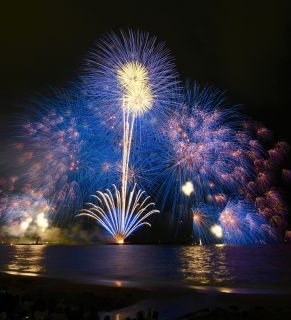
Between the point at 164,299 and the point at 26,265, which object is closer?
the point at 164,299

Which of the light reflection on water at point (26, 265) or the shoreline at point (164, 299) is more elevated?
the light reflection on water at point (26, 265)

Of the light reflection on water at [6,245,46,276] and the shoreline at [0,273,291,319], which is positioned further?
the light reflection on water at [6,245,46,276]

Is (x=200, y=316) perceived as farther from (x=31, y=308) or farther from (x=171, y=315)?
(x=31, y=308)

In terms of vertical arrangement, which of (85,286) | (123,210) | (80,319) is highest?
(123,210)

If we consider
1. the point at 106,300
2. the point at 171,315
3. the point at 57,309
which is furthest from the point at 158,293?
the point at 57,309

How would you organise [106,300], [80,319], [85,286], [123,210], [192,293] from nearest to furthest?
[80,319]
[106,300]
[192,293]
[85,286]
[123,210]

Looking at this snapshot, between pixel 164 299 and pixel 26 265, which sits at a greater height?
pixel 26 265

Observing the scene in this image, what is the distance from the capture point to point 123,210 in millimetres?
75625

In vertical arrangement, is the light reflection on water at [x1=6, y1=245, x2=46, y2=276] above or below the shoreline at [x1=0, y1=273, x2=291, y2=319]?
above

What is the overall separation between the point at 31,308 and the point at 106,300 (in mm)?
4701

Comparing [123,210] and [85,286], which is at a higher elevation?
[123,210]

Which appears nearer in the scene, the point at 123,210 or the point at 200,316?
the point at 200,316

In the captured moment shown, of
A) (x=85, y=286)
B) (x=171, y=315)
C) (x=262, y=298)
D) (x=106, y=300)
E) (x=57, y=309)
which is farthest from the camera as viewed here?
(x=85, y=286)

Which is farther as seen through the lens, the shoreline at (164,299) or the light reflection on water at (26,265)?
the light reflection on water at (26,265)
